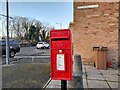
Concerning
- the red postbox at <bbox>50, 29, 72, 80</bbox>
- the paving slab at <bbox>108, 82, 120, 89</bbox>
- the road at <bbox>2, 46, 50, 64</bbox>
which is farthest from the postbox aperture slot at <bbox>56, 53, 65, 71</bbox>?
the road at <bbox>2, 46, 50, 64</bbox>

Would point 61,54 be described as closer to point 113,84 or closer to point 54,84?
point 54,84

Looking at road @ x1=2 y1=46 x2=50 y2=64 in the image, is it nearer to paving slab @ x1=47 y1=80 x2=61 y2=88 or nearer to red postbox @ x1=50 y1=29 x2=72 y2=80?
paving slab @ x1=47 y1=80 x2=61 y2=88

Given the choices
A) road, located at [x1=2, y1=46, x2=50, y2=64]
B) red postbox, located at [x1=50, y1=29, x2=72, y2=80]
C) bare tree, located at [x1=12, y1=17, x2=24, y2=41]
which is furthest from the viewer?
bare tree, located at [x1=12, y1=17, x2=24, y2=41]

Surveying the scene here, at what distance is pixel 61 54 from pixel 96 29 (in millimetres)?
6683

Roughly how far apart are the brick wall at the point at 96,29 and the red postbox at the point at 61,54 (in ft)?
21.2

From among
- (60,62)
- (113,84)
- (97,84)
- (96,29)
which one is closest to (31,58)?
(96,29)

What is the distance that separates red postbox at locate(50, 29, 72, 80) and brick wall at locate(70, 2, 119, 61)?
646cm

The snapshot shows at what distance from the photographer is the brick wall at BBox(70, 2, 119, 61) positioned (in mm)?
10078

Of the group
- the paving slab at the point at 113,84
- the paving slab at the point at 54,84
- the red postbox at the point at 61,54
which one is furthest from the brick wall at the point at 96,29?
the red postbox at the point at 61,54

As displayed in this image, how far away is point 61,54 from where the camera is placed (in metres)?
4.04

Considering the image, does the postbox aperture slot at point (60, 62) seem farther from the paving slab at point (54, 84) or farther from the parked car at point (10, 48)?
the parked car at point (10, 48)

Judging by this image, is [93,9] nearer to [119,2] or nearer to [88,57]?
[119,2]

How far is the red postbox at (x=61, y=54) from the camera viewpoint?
4.00m

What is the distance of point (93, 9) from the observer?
10414 mm
